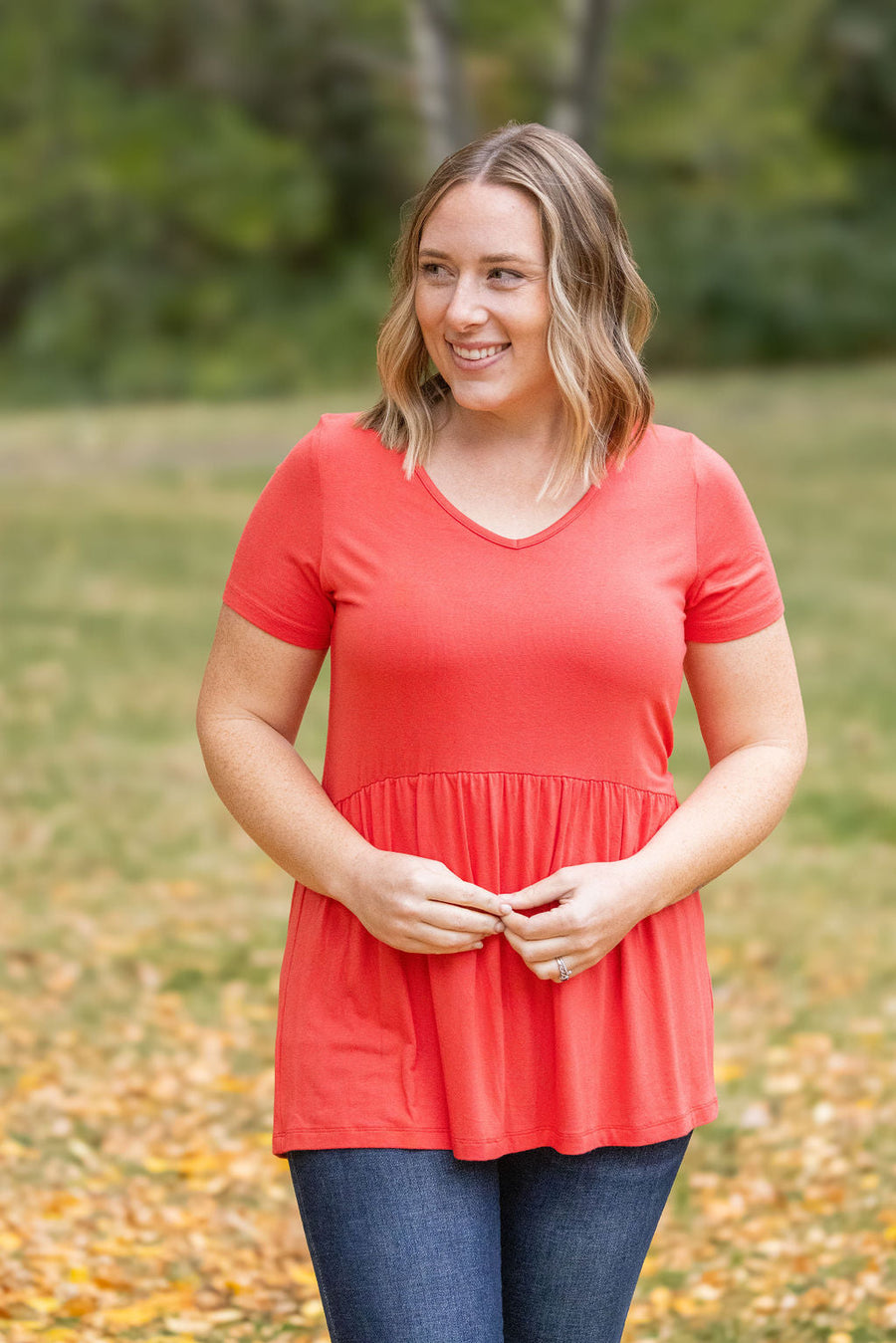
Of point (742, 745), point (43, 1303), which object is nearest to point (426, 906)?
point (742, 745)

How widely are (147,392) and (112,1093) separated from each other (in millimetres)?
20958

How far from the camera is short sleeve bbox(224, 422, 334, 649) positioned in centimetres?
221

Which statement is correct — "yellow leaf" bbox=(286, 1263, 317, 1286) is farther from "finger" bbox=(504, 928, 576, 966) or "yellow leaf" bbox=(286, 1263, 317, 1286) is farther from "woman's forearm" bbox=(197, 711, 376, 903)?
"finger" bbox=(504, 928, 576, 966)

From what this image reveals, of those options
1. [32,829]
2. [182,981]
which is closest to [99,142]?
[32,829]

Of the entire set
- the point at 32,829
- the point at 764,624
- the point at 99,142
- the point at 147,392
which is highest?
the point at 99,142

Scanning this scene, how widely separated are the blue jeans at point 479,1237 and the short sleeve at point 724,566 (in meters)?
0.68

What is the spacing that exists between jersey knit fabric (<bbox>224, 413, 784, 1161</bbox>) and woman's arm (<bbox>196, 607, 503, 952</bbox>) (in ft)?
0.15

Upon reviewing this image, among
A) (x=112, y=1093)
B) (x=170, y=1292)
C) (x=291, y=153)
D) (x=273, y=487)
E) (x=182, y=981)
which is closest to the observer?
(x=273, y=487)

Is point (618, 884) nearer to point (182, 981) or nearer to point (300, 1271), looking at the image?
point (300, 1271)

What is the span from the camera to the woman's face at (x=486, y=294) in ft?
7.04

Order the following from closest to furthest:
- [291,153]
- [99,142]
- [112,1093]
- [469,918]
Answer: [469,918], [112,1093], [99,142], [291,153]

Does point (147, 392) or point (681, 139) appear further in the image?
point (147, 392)

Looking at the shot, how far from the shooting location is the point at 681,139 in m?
20.8

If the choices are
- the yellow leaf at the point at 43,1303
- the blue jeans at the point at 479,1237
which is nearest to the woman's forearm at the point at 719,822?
the blue jeans at the point at 479,1237
